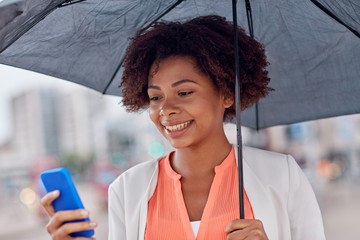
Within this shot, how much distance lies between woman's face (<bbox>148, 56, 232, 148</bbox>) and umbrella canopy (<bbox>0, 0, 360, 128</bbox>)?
31 cm

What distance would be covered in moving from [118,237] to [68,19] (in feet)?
3.16

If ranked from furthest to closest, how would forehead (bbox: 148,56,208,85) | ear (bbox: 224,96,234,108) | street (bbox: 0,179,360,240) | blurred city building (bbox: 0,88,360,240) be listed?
blurred city building (bbox: 0,88,360,240)
street (bbox: 0,179,360,240)
ear (bbox: 224,96,234,108)
forehead (bbox: 148,56,208,85)

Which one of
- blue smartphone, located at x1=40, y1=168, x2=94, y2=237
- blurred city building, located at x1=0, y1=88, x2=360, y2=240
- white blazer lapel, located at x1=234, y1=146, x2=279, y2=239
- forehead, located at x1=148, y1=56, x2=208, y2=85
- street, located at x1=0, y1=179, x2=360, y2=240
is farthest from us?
blurred city building, located at x1=0, y1=88, x2=360, y2=240

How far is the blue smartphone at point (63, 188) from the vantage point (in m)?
1.45

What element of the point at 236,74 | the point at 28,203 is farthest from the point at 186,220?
the point at 28,203

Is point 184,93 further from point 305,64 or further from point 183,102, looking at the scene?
point 305,64

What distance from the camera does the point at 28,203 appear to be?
14.9 meters

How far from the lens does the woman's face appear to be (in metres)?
1.95

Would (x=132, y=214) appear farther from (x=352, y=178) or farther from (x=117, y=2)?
(x=352, y=178)

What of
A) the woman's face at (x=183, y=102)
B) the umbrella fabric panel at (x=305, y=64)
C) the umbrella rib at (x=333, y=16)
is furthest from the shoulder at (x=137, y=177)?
the umbrella rib at (x=333, y=16)

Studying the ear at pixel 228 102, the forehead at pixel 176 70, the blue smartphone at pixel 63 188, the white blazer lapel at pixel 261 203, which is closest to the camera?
the blue smartphone at pixel 63 188

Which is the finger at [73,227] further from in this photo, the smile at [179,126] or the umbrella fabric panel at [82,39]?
the umbrella fabric panel at [82,39]

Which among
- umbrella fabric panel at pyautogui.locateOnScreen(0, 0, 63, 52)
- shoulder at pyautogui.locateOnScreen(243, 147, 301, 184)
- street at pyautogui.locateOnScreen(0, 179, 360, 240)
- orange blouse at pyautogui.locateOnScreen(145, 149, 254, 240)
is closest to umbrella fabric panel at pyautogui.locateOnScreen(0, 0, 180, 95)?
umbrella fabric panel at pyautogui.locateOnScreen(0, 0, 63, 52)

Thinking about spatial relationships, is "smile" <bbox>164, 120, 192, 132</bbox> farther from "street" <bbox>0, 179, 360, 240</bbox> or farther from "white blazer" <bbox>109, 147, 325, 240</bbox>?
"street" <bbox>0, 179, 360, 240</bbox>
